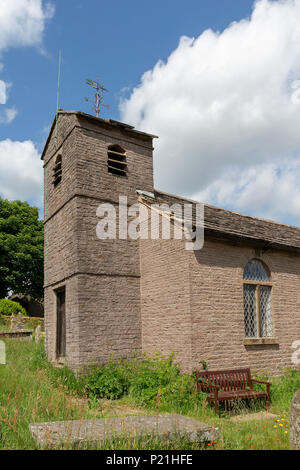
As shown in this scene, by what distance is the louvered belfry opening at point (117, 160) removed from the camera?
13.2m

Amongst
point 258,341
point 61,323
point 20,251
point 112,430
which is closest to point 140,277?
point 61,323

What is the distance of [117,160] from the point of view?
43.7 feet

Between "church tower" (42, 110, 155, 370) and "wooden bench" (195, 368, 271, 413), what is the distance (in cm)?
288

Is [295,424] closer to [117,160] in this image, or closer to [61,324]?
[61,324]

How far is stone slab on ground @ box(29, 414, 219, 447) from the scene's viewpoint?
4.85 metres

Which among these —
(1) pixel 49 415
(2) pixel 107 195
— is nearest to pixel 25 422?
(1) pixel 49 415

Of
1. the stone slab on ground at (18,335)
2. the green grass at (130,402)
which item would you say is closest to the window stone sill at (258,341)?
the green grass at (130,402)

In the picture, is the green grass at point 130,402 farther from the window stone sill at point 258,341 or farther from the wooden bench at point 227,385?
the window stone sill at point 258,341

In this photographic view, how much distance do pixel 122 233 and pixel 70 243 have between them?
1.61m

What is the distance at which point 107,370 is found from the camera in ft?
35.7

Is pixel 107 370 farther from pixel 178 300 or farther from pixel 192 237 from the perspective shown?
pixel 192 237
